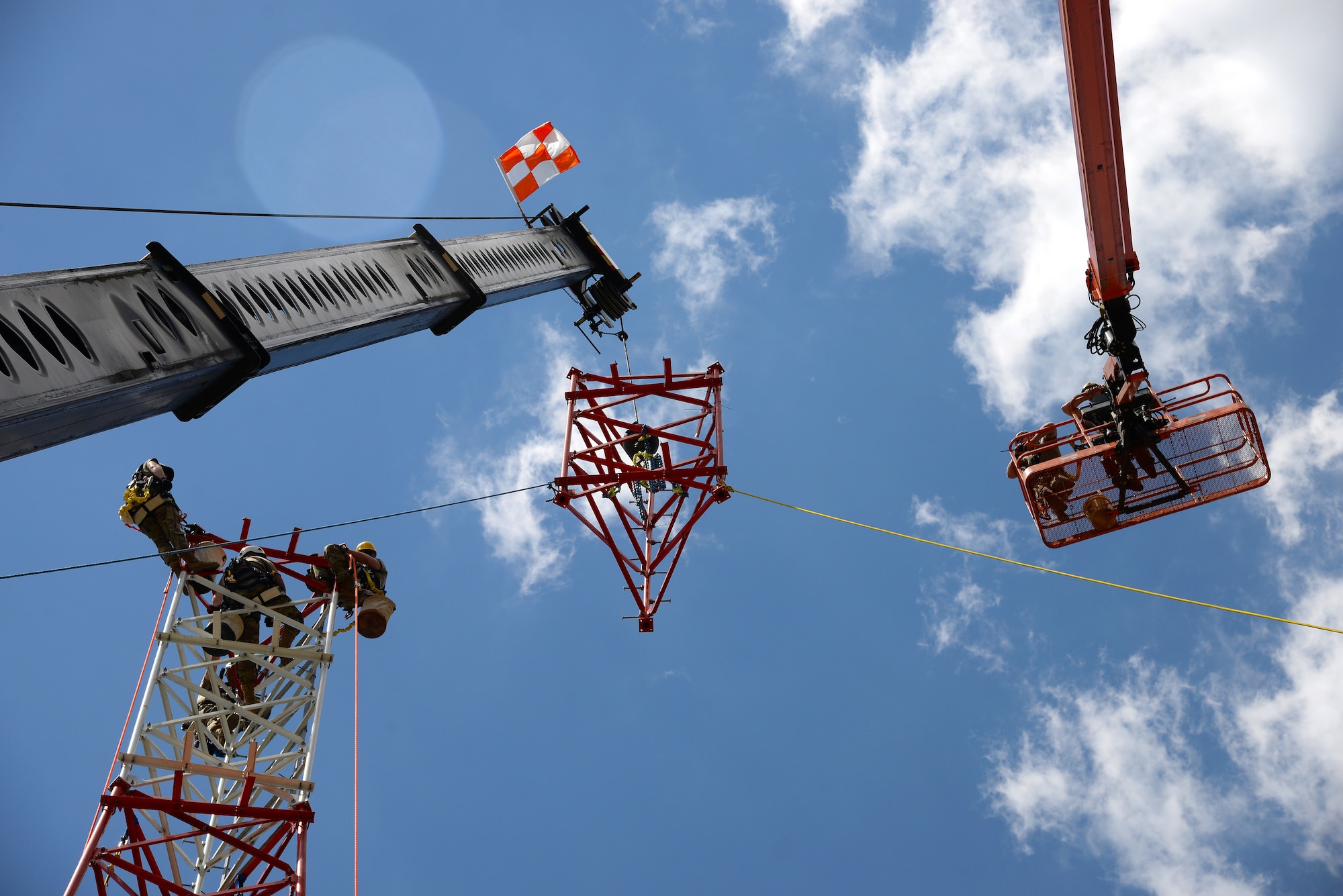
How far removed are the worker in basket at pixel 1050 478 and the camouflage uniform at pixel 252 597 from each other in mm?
12224

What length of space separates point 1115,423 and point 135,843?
50.9 feet

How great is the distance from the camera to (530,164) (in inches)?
1046

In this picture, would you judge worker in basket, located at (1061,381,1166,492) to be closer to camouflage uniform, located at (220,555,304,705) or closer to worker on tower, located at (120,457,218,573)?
camouflage uniform, located at (220,555,304,705)

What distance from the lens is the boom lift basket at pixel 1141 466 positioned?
14570 millimetres

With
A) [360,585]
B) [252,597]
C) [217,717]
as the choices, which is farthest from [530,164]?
[217,717]

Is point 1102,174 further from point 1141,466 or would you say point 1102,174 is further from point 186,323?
point 186,323

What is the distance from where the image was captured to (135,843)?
1072cm

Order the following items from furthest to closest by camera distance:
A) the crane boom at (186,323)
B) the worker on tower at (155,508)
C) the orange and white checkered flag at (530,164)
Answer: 1. the orange and white checkered flag at (530,164)
2. the worker on tower at (155,508)
3. the crane boom at (186,323)

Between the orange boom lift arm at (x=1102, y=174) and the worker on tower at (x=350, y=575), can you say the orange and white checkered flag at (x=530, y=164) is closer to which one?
the worker on tower at (x=350, y=575)

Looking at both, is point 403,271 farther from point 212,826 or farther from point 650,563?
point 212,826

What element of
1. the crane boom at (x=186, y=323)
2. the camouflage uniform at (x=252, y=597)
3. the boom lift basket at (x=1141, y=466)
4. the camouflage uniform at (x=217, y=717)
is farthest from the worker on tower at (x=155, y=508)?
the boom lift basket at (x=1141, y=466)

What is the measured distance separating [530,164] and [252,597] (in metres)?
17.0

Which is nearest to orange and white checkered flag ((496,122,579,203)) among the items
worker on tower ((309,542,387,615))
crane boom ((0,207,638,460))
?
crane boom ((0,207,638,460))

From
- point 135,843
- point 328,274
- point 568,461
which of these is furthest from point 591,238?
point 135,843
